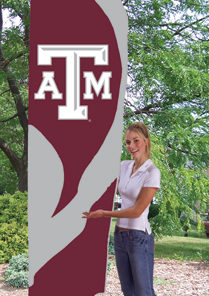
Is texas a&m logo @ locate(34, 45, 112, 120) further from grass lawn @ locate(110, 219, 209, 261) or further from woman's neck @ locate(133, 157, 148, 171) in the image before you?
grass lawn @ locate(110, 219, 209, 261)

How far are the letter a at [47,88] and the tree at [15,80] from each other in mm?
4769

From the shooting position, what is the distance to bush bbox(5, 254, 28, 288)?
6516 millimetres

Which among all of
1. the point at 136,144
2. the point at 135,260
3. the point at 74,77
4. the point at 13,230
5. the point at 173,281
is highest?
the point at 74,77

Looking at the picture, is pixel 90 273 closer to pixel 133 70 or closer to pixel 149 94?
pixel 133 70

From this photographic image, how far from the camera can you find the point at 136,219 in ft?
10.5

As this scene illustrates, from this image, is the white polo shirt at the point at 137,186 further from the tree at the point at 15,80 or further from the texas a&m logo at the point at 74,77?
the tree at the point at 15,80

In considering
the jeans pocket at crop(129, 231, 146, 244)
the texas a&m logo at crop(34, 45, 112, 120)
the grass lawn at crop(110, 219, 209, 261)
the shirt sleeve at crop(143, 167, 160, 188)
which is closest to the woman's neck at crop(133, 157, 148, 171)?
the shirt sleeve at crop(143, 167, 160, 188)

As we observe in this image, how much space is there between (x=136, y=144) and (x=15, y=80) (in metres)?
7.96

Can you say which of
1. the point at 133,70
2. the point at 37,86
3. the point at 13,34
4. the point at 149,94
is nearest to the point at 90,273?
the point at 37,86

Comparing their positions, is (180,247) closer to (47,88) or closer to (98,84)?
(98,84)

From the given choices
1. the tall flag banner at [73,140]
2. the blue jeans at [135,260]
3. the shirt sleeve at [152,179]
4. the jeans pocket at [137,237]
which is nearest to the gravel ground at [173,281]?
the tall flag banner at [73,140]

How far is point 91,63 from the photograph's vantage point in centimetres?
435

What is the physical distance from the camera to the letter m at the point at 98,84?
4309 mm

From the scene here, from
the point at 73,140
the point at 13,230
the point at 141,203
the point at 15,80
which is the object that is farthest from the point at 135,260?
the point at 15,80
